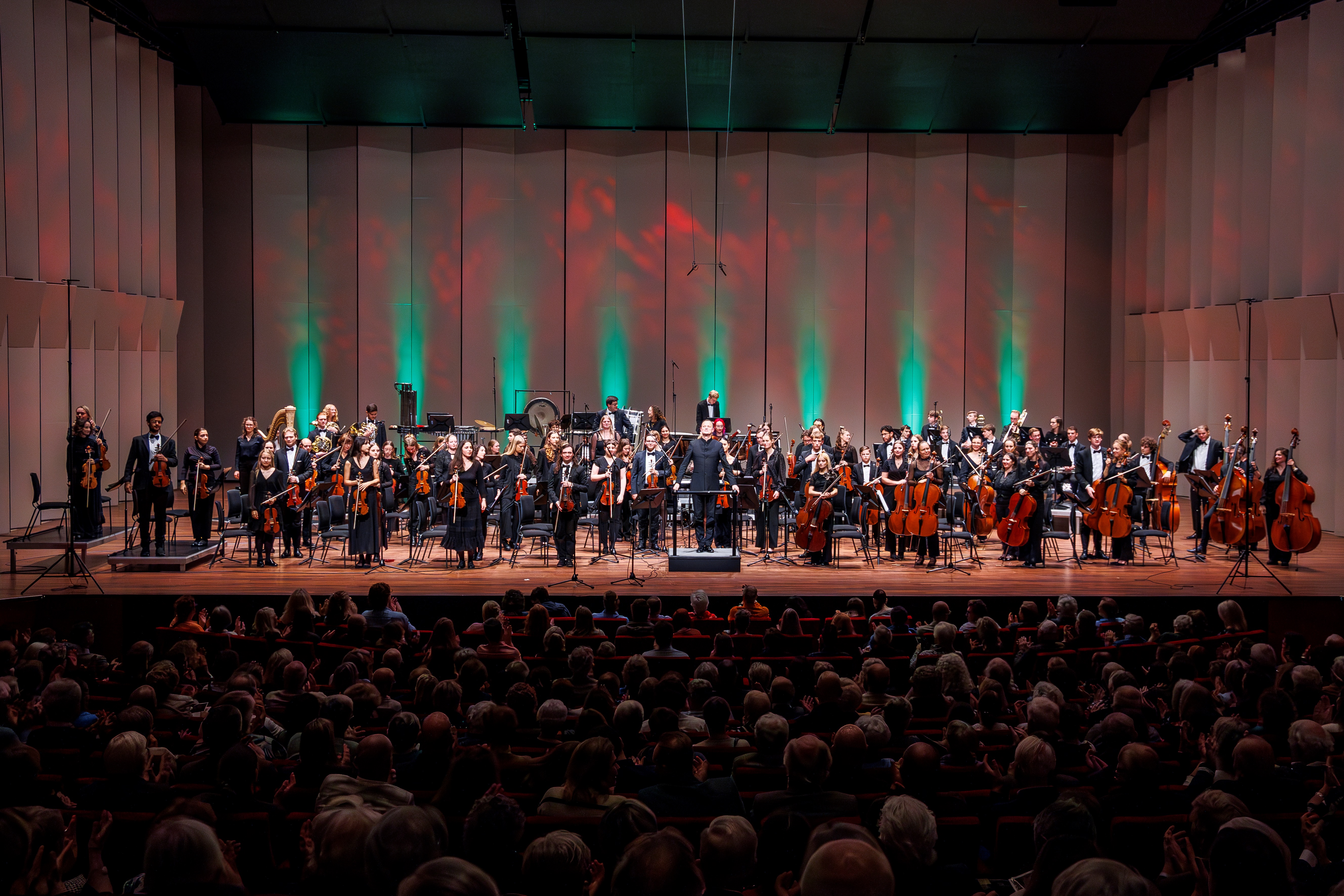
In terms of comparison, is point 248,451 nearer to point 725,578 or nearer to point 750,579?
point 725,578

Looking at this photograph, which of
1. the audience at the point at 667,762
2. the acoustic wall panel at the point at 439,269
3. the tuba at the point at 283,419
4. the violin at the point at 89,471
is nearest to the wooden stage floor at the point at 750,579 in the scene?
the violin at the point at 89,471

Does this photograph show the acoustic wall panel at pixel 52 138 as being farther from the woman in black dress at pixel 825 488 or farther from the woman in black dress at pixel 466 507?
the woman in black dress at pixel 825 488

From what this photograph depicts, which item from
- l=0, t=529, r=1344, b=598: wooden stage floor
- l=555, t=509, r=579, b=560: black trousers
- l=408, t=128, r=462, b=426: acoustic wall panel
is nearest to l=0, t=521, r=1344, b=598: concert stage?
l=0, t=529, r=1344, b=598: wooden stage floor

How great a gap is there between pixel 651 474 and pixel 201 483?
464 centimetres

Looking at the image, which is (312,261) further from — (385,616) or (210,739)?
(210,739)

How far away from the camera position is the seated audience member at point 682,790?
3.50 metres

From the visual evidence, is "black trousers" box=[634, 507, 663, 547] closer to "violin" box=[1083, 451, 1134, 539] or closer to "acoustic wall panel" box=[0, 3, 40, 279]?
"violin" box=[1083, 451, 1134, 539]

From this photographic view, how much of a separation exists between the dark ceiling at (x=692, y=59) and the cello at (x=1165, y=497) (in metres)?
6.70

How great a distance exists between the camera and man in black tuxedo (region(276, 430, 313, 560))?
35.8 ft

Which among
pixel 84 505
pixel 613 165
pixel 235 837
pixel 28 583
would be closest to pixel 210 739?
pixel 235 837

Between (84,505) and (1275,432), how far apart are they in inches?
564

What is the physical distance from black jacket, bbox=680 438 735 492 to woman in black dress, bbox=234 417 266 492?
14.9ft

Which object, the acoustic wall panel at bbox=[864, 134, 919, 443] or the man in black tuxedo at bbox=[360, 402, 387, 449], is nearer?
the man in black tuxedo at bbox=[360, 402, 387, 449]

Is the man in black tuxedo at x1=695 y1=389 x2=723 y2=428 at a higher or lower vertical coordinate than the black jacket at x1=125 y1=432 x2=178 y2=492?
higher
